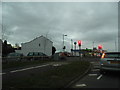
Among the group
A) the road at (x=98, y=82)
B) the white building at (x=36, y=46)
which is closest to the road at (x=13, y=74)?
the road at (x=98, y=82)

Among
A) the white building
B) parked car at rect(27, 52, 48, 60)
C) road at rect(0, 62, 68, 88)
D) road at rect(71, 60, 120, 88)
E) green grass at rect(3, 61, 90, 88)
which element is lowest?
road at rect(71, 60, 120, 88)

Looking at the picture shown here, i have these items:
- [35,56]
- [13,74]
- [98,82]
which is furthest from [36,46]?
[98,82]

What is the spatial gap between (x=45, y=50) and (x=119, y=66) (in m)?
54.5

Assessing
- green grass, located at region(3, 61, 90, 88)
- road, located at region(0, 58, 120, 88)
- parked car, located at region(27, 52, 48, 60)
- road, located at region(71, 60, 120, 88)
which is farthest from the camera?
parked car, located at region(27, 52, 48, 60)

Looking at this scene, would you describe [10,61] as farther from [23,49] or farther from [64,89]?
[23,49]

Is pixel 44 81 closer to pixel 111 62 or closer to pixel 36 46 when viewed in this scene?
pixel 111 62

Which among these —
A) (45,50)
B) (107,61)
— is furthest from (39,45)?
(107,61)

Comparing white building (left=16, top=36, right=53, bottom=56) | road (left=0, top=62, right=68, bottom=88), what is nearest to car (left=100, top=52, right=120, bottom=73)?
road (left=0, top=62, right=68, bottom=88)

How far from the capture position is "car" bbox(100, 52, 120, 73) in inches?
359

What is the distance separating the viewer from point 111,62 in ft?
30.6

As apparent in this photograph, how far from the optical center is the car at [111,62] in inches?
359

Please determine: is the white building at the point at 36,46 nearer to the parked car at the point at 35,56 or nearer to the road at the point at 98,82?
the parked car at the point at 35,56

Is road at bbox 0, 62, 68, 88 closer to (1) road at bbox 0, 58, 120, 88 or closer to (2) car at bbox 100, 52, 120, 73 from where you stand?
(1) road at bbox 0, 58, 120, 88

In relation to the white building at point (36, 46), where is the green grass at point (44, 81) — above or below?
below
